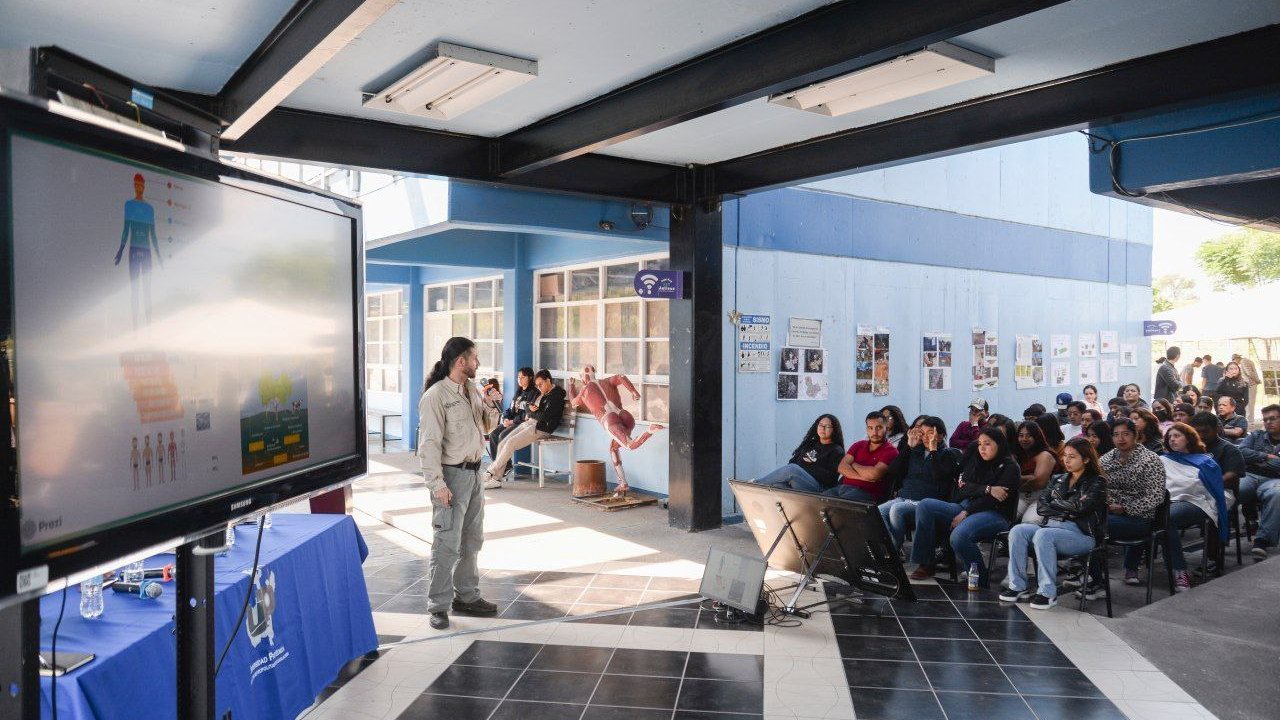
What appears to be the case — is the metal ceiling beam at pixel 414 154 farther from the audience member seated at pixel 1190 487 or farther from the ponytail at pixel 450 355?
the audience member seated at pixel 1190 487

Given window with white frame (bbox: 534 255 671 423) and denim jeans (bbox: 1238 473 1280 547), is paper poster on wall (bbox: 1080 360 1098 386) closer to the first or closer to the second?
denim jeans (bbox: 1238 473 1280 547)

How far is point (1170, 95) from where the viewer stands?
14.1 feet

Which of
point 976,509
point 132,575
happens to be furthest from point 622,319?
point 132,575

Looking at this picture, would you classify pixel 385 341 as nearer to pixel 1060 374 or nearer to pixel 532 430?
pixel 532 430

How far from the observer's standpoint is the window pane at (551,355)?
10.9 m

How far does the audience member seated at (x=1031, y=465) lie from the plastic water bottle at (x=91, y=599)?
525 centimetres

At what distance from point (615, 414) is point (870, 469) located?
3352mm

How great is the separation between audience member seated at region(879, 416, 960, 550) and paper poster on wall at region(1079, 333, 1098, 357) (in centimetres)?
727

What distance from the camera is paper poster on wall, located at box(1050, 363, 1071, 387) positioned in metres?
12.0

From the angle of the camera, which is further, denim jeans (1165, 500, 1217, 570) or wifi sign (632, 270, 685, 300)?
wifi sign (632, 270, 685, 300)

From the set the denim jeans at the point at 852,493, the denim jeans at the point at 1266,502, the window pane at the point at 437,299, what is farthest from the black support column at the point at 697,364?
the window pane at the point at 437,299

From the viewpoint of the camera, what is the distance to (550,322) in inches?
437

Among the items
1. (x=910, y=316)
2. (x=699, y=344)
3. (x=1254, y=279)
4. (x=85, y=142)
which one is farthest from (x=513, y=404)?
(x=1254, y=279)

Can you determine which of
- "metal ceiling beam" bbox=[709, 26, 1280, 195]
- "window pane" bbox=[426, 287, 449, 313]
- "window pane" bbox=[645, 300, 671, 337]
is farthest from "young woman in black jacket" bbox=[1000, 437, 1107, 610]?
"window pane" bbox=[426, 287, 449, 313]
